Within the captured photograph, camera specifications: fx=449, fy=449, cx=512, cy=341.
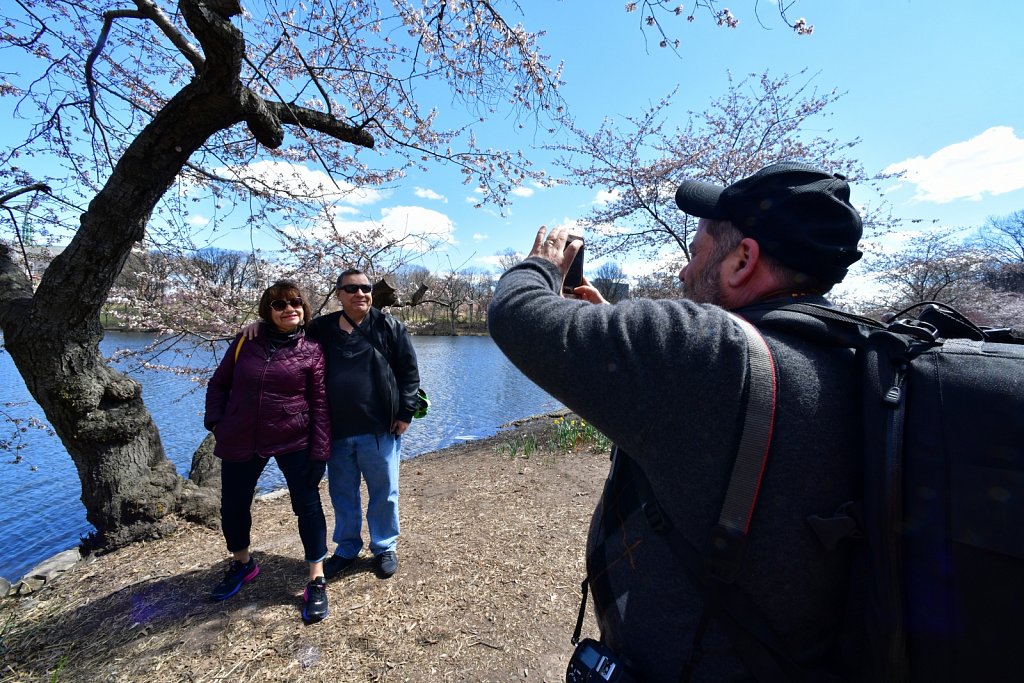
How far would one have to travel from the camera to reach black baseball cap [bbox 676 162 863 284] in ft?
3.24

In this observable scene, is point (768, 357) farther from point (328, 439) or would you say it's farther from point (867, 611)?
point (328, 439)

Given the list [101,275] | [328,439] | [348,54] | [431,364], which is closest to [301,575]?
[328,439]

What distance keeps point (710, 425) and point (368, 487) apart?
3.04 m

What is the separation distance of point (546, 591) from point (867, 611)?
9.42ft

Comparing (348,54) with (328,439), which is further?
(348,54)

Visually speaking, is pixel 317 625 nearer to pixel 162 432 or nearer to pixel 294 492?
pixel 294 492

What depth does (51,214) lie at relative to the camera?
4.61 m

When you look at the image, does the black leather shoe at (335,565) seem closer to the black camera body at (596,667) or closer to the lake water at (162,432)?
the black camera body at (596,667)

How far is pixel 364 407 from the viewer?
10.6 ft

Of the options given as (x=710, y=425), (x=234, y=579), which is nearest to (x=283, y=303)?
(x=234, y=579)

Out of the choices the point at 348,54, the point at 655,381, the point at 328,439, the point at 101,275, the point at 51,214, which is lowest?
the point at 328,439

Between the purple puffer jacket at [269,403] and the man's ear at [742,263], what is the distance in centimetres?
276

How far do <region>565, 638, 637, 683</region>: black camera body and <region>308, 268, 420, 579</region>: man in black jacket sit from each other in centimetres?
232

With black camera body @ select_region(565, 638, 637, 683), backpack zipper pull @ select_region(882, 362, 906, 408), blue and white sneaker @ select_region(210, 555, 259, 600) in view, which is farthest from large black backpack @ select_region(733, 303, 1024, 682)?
blue and white sneaker @ select_region(210, 555, 259, 600)
